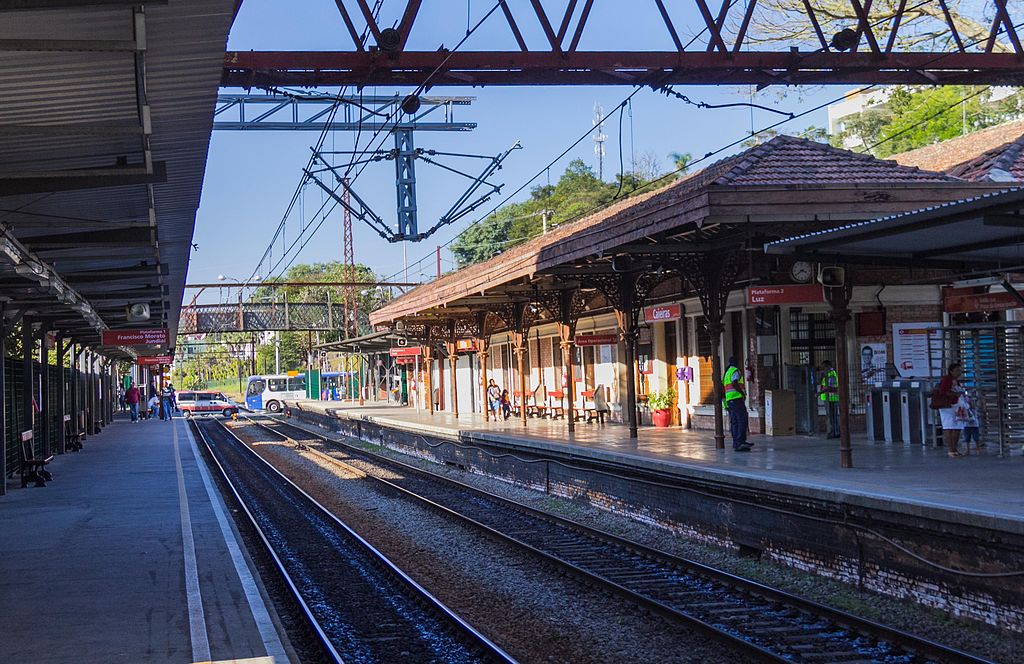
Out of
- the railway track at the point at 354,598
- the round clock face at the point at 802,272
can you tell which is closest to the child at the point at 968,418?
the round clock face at the point at 802,272

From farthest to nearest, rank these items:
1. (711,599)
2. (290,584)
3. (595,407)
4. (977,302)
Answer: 1. (595,407)
2. (977,302)
3. (290,584)
4. (711,599)

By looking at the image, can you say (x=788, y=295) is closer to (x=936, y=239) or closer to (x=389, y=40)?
(x=936, y=239)

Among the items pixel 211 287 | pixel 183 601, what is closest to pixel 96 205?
pixel 183 601

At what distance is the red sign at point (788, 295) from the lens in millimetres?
14539

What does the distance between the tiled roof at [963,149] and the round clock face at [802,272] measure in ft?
25.5

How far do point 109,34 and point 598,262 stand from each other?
1283 centimetres

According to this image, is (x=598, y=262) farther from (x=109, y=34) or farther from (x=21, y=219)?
(x=109, y=34)

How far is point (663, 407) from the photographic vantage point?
23.1 metres

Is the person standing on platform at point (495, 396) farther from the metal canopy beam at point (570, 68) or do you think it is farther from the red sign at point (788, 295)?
the metal canopy beam at point (570, 68)

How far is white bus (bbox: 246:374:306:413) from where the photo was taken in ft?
227

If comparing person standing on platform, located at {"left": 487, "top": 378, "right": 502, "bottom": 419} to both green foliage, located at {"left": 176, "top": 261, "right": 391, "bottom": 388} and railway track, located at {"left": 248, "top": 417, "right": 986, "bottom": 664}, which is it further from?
green foliage, located at {"left": 176, "top": 261, "right": 391, "bottom": 388}

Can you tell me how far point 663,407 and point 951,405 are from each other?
9.60 meters

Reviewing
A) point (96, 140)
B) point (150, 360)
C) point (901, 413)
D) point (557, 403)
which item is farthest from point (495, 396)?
point (150, 360)

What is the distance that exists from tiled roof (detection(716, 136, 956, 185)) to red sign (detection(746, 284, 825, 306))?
1.44m
